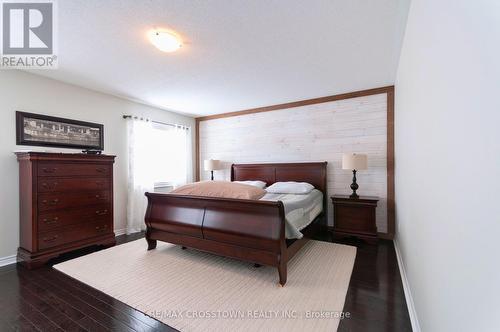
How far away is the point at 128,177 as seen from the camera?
3.95m

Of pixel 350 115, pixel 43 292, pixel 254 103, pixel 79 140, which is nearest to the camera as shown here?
pixel 43 292

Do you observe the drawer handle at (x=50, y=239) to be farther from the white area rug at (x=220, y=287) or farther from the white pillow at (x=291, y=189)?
the white pillow at (x=291, y=189)

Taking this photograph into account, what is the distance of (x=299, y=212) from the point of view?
254cm

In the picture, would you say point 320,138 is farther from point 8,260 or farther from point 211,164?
point 8,260

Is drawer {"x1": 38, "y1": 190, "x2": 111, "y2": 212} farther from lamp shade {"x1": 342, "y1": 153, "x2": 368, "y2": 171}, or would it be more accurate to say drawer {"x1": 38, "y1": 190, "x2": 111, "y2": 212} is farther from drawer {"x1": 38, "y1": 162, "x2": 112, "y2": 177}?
lamp shade {"x1": 342, "y1": 153, "x2": 368, "y2": 171}

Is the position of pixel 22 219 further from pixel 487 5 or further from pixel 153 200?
pixel 487 5

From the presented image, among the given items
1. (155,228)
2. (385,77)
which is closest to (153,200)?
(155,228)

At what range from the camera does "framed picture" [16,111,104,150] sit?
283 cm

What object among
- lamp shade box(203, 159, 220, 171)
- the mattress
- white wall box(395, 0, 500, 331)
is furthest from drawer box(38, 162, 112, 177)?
white wall box(395, 0, 500, 331)

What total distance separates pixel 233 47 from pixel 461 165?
7.23ft

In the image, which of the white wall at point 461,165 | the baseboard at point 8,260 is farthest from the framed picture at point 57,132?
the white wall at point 461,165

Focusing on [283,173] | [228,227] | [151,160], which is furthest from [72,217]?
[283,173]

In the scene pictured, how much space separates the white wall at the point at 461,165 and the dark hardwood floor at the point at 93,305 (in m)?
0.48

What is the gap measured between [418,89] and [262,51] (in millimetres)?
1549
